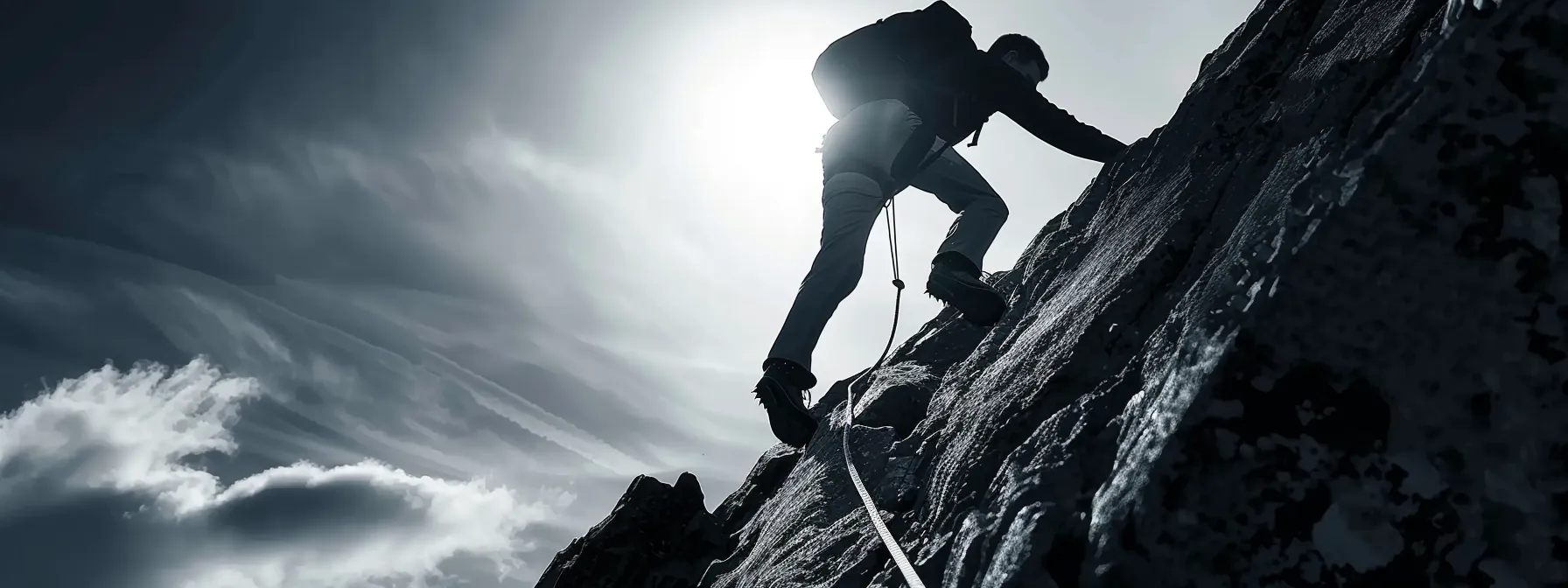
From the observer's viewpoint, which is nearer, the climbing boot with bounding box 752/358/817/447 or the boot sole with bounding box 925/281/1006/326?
the climbing boot with bounding box 752/358/817/447

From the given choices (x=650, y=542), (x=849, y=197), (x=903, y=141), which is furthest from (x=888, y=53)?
(x=650, y=542)

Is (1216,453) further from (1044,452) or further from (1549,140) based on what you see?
(1549,140)

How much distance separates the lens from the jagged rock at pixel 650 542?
6035 millimetres

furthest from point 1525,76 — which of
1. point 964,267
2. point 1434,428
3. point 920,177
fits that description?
point 920,177

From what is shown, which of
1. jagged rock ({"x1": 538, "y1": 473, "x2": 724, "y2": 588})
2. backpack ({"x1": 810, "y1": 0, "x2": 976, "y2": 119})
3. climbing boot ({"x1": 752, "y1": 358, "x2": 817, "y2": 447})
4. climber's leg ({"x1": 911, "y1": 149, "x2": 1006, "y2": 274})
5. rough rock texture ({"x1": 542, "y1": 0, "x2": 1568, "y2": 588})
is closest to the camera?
rough rock texture ({"x1": 542, "y1": 0, "x2": 1568, "y2": 588})

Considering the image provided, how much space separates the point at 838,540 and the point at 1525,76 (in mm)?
2702

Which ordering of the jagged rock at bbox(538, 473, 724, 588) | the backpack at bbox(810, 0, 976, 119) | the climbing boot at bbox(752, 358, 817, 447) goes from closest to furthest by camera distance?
the climbing boot at bbox(752, 358, 817, 447)
the backpack at bbox(810, 0, 976, 119)
the jagged rock at bbox(538, 473, 724, 588)

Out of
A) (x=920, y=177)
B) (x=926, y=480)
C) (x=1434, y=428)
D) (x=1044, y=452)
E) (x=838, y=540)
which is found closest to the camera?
(x=1434, y=428)

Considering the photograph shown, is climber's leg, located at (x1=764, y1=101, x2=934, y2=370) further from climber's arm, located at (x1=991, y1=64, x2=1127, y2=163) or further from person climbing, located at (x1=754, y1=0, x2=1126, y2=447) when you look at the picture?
climber's arm, located at (x1=991, y1=64, x2=1127, y2=163)

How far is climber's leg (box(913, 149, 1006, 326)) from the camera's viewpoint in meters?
5.40

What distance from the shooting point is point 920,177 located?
6.64 m

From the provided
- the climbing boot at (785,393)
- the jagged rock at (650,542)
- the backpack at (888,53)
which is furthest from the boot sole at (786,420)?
the backpack at (888,53)

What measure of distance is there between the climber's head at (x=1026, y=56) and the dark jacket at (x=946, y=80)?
0.85 m

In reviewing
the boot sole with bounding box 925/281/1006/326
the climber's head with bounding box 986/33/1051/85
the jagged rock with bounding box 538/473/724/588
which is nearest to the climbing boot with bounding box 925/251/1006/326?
the boot sole with bounding box 925/281/1006/326
